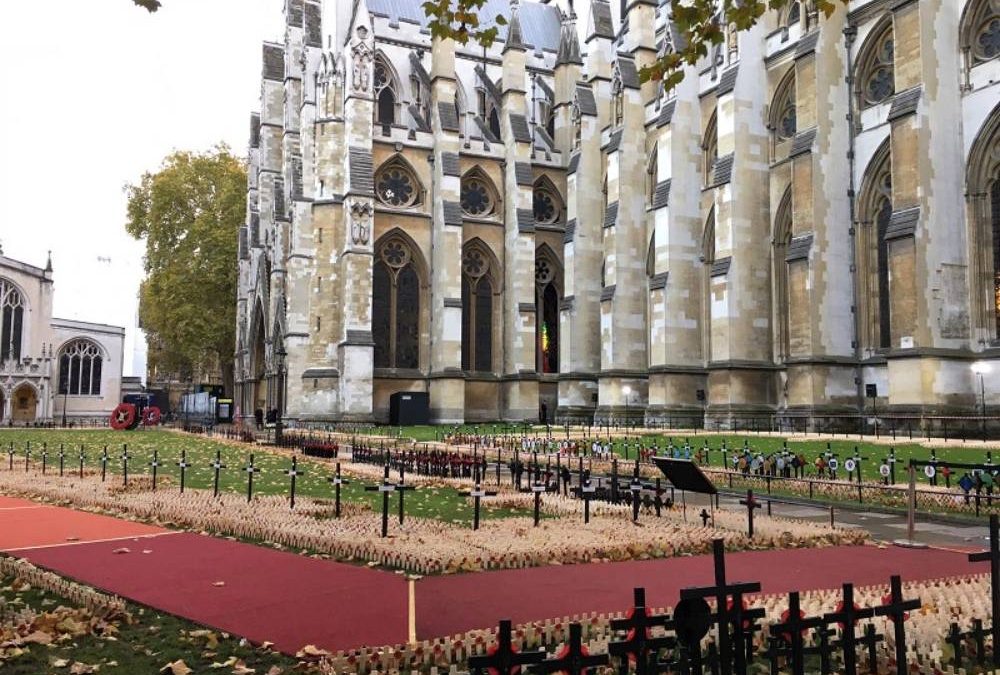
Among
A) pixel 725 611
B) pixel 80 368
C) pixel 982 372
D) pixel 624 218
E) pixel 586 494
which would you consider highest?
pixel 624 218

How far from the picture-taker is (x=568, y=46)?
1799 inches

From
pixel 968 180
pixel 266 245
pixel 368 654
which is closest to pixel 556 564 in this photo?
pixel 368 654

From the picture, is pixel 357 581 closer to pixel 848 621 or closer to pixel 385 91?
pixel 848 621

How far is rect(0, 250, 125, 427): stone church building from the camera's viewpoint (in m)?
55.6

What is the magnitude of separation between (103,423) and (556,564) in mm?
55358

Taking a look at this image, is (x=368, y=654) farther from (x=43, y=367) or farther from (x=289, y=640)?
(x=43, y=367)

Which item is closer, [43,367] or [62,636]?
[62,636]

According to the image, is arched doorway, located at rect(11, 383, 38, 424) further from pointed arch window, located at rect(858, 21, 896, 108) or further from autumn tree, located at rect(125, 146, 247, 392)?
pointed arch window, located at rect(858, 21, 896, 108)

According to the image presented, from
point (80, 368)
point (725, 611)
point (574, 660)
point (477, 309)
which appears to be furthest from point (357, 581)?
point (80, 368)

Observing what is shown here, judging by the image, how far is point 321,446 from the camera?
24016 mm

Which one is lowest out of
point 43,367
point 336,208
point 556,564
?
point 556,564

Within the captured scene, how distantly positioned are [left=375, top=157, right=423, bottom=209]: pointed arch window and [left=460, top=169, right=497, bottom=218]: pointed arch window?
280 centimetres

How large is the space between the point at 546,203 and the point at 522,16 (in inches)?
615

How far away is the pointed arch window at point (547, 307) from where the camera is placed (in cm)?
4634
